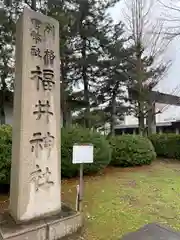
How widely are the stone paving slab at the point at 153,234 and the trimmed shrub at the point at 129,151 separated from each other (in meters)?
5.29

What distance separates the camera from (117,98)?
51.1 feet

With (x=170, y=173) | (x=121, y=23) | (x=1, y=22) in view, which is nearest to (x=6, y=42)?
(x=1, y=22)

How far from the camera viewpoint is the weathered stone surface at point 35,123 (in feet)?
11.7

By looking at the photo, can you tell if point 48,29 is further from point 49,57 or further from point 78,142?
point 78,142

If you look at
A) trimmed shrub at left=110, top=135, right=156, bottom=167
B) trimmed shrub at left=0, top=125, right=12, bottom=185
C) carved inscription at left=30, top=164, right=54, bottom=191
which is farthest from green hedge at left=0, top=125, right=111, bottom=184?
carved inscription at left=30, top=164, right=54, bottom=191

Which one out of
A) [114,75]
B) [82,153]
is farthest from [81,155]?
[114,75]

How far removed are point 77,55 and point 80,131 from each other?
8.19 m

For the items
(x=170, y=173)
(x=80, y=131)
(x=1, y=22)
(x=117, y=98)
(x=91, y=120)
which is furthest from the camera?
(x=117, y=98)

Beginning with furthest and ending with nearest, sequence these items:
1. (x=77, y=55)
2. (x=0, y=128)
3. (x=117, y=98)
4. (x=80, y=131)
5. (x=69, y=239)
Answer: (x=117, y=98)
(x=77, y=55)
(x=80, y=131)
(x=0, y=128)
(x=69, y=239)

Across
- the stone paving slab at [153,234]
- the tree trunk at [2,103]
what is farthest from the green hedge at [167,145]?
the stone paving slab at [153,234]

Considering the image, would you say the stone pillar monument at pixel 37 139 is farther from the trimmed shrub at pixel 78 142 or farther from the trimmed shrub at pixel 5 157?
the trimmed shrub at pixel 78 142

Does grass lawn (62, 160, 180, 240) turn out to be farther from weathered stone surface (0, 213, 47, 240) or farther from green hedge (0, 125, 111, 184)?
weathered stone surface (0, 213, 47, 240)

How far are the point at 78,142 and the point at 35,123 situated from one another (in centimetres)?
349

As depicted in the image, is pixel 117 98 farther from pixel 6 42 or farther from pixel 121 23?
pixel 6 42
